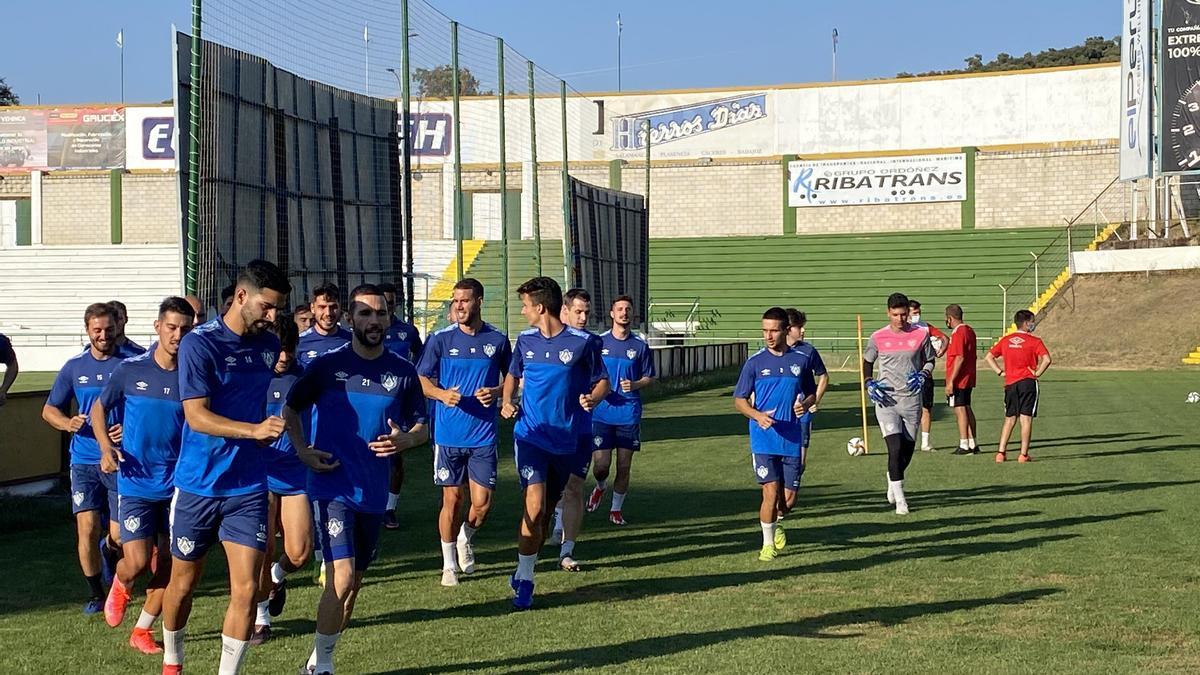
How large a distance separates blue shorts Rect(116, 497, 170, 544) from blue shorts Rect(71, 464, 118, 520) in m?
0.98

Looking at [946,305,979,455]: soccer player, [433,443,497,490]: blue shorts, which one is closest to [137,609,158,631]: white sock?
[433,443,497,490]: blue shorts

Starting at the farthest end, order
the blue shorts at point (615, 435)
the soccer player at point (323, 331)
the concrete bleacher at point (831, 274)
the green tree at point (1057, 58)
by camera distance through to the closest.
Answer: the green tree at point (1057, 58), the concrete bleacher at point (831, 274), the blue shorts at point (615, 435), the soccer player at point (323, 331)

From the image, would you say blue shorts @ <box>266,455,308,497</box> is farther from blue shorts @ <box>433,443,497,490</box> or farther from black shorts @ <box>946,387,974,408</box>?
black shorts @ <box>946,387,974,408</box>

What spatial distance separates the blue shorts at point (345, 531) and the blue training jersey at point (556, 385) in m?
2.57

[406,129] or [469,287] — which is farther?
[406,129]

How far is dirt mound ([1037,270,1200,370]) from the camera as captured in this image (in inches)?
1677

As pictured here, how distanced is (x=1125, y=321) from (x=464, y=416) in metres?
38.4

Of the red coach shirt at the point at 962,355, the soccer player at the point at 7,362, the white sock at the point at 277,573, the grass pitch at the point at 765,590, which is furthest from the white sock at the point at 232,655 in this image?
the red coach shirt at the point at 962,355

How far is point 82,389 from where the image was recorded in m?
8.94

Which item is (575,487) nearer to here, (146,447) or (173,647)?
(146,447)

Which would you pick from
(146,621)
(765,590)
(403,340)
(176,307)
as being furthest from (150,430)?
(403,340)

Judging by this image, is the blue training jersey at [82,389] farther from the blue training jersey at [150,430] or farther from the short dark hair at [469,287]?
the short dark hair at [469,287]

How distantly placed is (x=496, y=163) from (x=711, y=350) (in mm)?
20926

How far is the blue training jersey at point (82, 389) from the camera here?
8.92 meters
